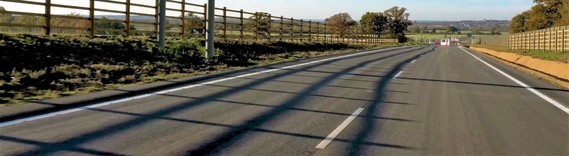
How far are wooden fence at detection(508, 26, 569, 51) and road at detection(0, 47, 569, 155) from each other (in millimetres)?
23867

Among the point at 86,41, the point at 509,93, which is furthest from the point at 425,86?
the point at 86,41

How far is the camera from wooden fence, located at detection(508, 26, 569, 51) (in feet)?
106

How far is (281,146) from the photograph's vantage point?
18.7ft

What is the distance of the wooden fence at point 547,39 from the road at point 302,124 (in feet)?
78.3

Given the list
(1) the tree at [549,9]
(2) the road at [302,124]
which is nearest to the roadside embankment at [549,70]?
(2) the road at [302,124]

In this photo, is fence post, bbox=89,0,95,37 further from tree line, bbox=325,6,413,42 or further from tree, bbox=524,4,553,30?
tree line, bbox=325,6,413,42

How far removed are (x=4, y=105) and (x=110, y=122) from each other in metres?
2.07

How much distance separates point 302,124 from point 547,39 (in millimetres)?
35609

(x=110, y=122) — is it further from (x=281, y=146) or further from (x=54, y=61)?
(x=54, y=61)

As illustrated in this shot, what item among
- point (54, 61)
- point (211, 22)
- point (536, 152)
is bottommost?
point (536, 152)

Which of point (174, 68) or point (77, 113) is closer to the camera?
point (77, 113)

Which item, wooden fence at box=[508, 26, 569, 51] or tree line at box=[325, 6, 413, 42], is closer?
wooden fence at box=[508, 26, 569, 51]

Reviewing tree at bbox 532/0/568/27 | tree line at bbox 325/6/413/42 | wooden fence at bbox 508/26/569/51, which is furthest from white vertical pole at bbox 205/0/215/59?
tree line at bbox 325/6/413/42

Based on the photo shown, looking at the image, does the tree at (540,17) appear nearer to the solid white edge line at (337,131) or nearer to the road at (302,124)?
the road at (302,124)
